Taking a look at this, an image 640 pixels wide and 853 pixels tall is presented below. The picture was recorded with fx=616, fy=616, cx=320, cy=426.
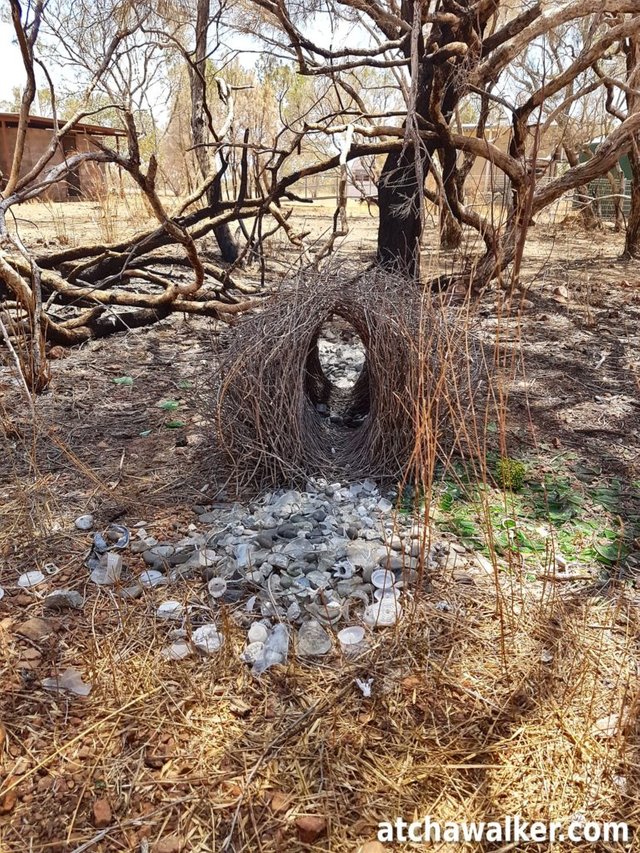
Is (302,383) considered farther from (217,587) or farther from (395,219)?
(395,219)

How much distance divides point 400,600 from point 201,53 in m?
8.16

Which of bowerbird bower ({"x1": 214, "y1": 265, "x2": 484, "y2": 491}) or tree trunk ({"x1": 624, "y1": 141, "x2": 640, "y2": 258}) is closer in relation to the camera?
bowerbird bower ({"x1": 214, "y1": 265, "x2": 484, "y2": 491})

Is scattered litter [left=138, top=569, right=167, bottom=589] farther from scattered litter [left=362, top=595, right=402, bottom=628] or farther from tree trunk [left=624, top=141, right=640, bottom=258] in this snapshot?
tree trunk [left=624, top=141, right=640, bottom=258]

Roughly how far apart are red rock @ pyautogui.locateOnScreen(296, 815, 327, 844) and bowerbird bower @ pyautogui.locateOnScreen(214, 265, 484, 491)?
4.78ft

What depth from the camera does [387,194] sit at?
569 centimetres

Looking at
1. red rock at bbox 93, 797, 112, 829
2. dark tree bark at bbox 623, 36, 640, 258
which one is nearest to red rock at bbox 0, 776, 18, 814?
red rock at bbox 93, 797, 112, 829

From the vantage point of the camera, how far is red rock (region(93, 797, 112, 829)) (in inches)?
54.1

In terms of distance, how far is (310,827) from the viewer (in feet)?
4.45

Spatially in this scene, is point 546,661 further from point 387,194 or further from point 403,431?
point 387,194

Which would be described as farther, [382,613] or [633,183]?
[633,183]

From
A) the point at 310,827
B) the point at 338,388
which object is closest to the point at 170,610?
the point at 310,827

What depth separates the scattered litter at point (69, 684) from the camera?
171 centimetres

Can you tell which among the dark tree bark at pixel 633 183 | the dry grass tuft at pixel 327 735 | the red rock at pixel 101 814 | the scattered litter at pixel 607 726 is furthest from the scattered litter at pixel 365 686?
the dark tree bark at pixel 633 183
